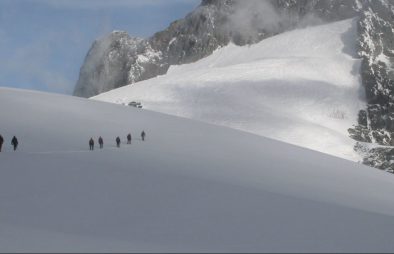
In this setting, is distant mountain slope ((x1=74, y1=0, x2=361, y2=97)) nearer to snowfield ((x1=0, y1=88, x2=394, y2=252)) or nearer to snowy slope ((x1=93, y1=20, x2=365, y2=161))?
snowy slope ((x1=93, y1=20, x2=365, y2=161))

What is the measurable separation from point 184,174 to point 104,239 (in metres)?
8.48

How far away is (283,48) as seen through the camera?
518ft

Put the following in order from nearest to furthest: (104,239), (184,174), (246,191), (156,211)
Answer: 1. (104,239)
2. (156,211)
3. (246,191)
4. (184,174)

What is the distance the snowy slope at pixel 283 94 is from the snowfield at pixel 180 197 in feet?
217

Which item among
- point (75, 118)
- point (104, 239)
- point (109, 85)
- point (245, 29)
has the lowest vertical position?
point (104, 239)

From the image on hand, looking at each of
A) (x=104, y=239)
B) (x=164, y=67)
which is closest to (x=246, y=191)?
(x=104, y=239)

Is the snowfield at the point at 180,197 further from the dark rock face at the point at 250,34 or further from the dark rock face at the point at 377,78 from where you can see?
the dark rock face at the point at 250,34

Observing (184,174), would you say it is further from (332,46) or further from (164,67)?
(164,67)

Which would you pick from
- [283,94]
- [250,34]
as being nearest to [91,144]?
[283,94]

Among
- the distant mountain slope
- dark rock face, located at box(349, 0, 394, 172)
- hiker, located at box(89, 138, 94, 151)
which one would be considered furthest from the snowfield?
the distant mountain slope

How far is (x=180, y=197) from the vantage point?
16.0 m

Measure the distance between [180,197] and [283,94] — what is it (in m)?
106

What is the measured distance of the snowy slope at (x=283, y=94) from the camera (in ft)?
334

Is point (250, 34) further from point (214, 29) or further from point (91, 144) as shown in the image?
point (91, 144)
